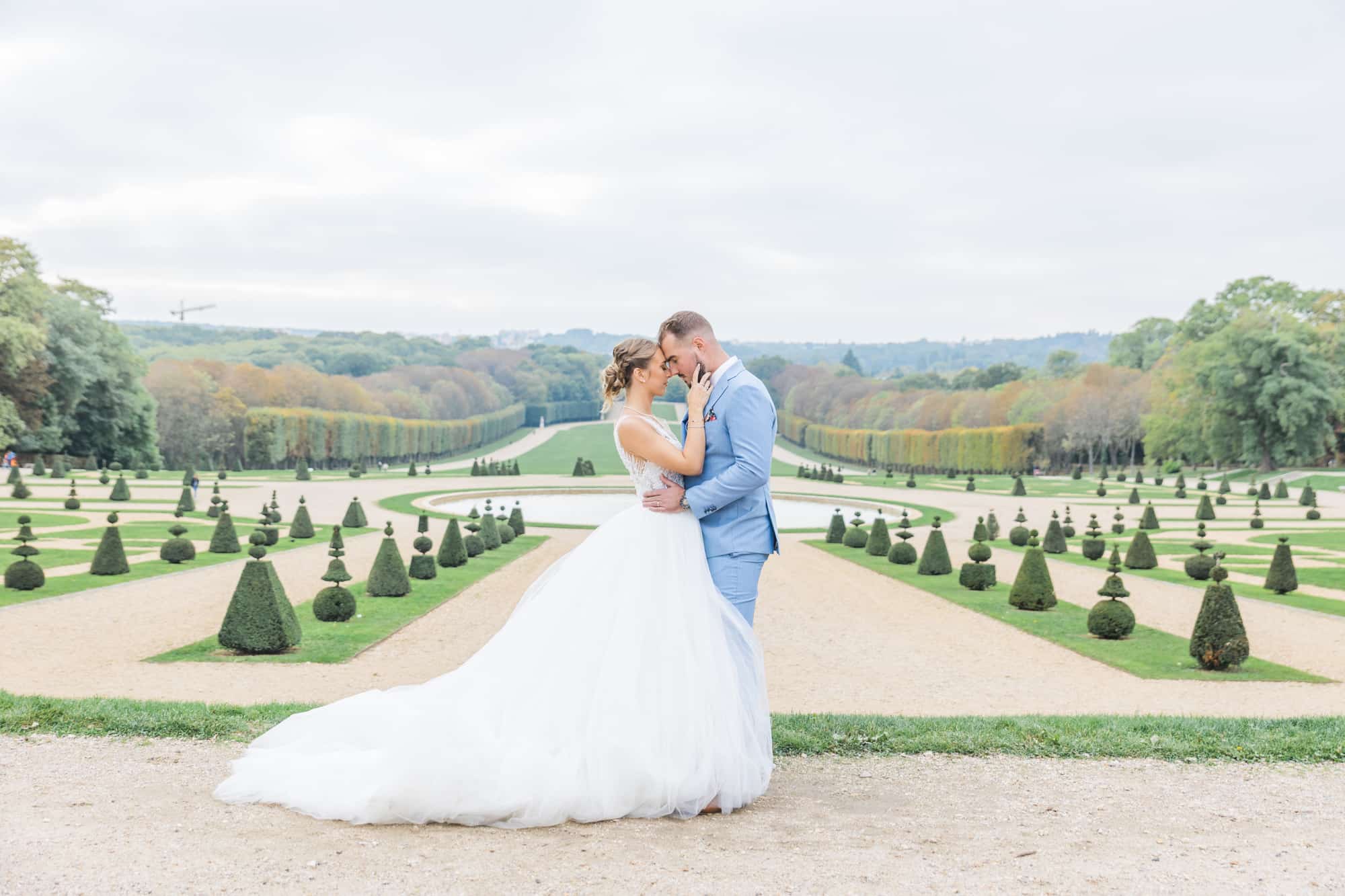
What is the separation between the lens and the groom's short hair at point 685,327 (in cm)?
570

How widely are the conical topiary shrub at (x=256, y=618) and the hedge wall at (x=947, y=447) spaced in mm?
67671

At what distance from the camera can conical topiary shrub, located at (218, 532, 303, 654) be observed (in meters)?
12.8

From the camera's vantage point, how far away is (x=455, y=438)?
309 ft

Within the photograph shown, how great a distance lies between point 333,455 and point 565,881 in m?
73.1

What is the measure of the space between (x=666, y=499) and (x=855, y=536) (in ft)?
72.8

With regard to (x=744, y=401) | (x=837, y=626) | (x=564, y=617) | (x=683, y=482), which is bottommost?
(x=837, y=626)

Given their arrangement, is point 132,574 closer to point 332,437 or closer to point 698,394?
point 698,394

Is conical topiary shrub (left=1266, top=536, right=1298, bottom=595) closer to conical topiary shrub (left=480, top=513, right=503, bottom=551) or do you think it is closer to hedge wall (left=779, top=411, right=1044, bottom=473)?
conical topiary shrub (left=480, top=513, right=503, bottom=551)

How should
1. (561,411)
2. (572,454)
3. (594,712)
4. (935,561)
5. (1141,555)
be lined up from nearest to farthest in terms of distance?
(594,712)
(935,561)
(1141,555)
(572,454)
(561,411)

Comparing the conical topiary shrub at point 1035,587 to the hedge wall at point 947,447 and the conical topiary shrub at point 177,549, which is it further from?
the hedge wall at point 947,447

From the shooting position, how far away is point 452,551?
22.0 metres

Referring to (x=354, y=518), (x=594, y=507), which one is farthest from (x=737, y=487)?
(x=594, y=507)

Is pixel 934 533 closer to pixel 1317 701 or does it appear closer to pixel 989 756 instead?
pixel 1317 701

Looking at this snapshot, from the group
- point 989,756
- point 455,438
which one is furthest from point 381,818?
point 455,438
